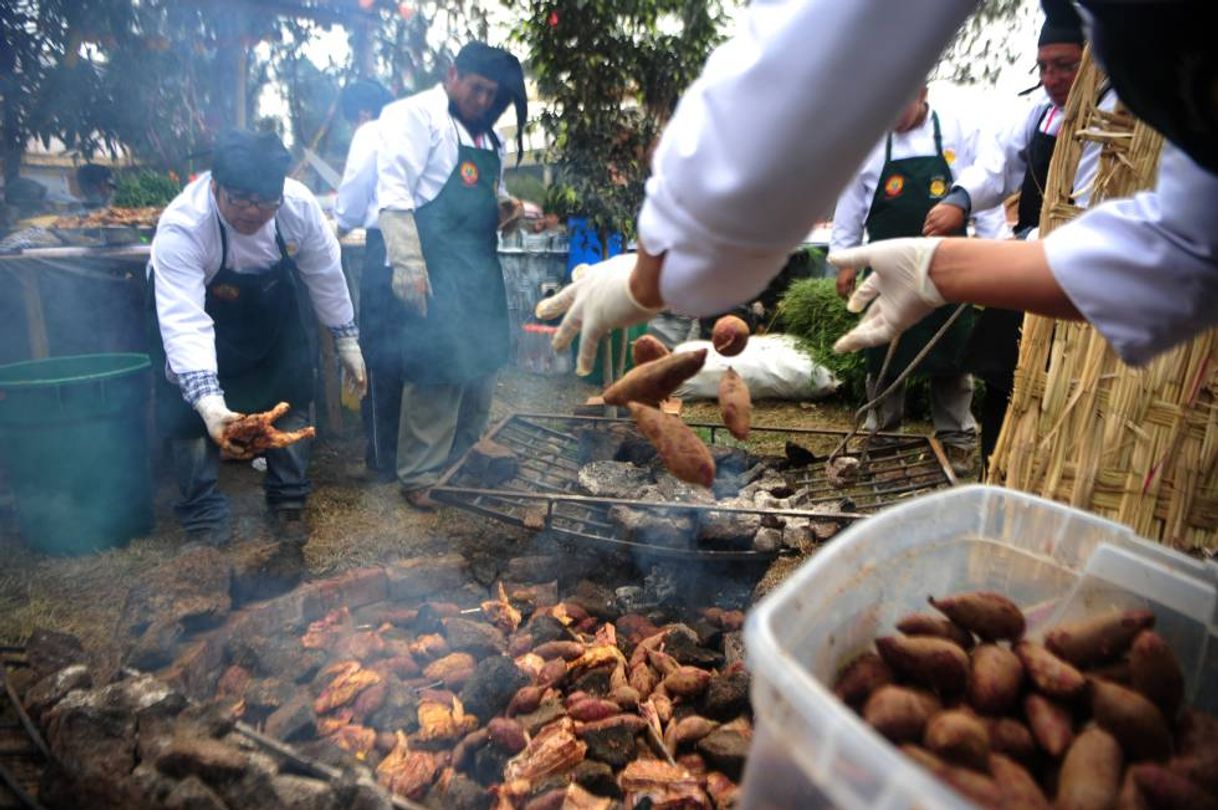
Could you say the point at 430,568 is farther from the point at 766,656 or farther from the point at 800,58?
the point at 800,58

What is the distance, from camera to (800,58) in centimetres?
106

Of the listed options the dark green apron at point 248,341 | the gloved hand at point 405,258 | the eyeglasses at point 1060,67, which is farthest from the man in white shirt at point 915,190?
the dark green apron at point 248,341

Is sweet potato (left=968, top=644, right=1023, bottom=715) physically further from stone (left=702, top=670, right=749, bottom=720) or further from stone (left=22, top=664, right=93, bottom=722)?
stone (left=22, top=664, right=93, bottom=722)

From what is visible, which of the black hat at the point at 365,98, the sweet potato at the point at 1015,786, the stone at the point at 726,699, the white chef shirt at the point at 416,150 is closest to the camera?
the sweet potato at the point at 1015,786

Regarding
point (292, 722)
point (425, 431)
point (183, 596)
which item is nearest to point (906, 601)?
point (292, 722)

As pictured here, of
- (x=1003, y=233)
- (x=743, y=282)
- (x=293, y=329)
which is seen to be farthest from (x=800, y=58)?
(x=1003, y=233)

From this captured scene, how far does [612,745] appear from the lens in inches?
94.3

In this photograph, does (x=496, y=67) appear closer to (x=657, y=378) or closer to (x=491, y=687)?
(x=657, y=378)

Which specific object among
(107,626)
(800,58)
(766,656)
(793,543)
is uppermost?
(800,58)

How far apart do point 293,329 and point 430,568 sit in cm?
190

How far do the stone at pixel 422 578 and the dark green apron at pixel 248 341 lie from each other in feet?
5.19

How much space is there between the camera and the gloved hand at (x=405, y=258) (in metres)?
4.29

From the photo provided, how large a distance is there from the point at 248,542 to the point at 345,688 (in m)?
2.12

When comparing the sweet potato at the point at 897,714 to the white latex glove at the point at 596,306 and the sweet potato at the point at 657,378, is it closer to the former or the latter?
the white latex glove at the point at 596,306
